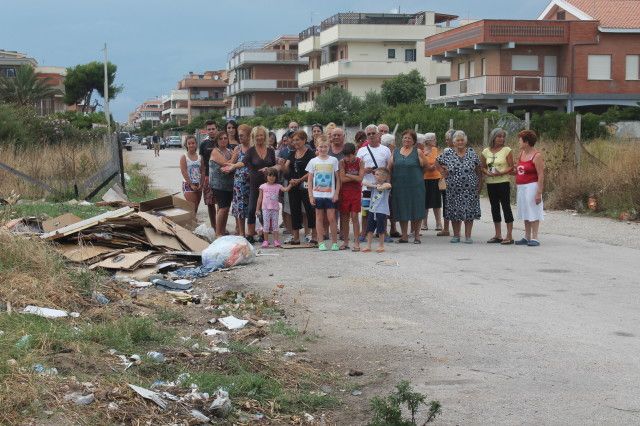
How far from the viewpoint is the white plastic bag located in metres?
13.0

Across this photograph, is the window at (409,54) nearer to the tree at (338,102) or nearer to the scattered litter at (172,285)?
the tree at (338,102)

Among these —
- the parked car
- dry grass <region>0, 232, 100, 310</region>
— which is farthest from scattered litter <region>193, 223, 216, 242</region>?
the parked car

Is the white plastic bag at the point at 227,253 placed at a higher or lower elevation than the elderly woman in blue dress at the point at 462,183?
lower

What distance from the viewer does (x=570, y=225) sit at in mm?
18812

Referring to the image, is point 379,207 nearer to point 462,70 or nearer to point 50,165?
point 50,165

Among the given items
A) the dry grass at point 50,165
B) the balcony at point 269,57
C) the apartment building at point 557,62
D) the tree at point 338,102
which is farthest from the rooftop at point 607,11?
the balcony at point 269,57

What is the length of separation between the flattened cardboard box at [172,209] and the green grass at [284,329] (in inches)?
260

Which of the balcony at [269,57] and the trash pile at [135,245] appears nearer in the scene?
the trash pile at [135,245]

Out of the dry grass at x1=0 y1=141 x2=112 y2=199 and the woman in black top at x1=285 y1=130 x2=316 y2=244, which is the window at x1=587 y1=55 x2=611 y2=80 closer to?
the dry grass at x1=0 y1=141 x2=112 y2=199

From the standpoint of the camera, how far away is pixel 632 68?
5800cm

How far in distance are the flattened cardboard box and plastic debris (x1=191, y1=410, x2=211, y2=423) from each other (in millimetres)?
9562

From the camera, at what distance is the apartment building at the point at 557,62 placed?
56.5 m

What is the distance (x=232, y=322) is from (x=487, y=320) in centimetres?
255

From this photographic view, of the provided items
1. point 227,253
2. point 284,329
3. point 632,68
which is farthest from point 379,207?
point 632,68
